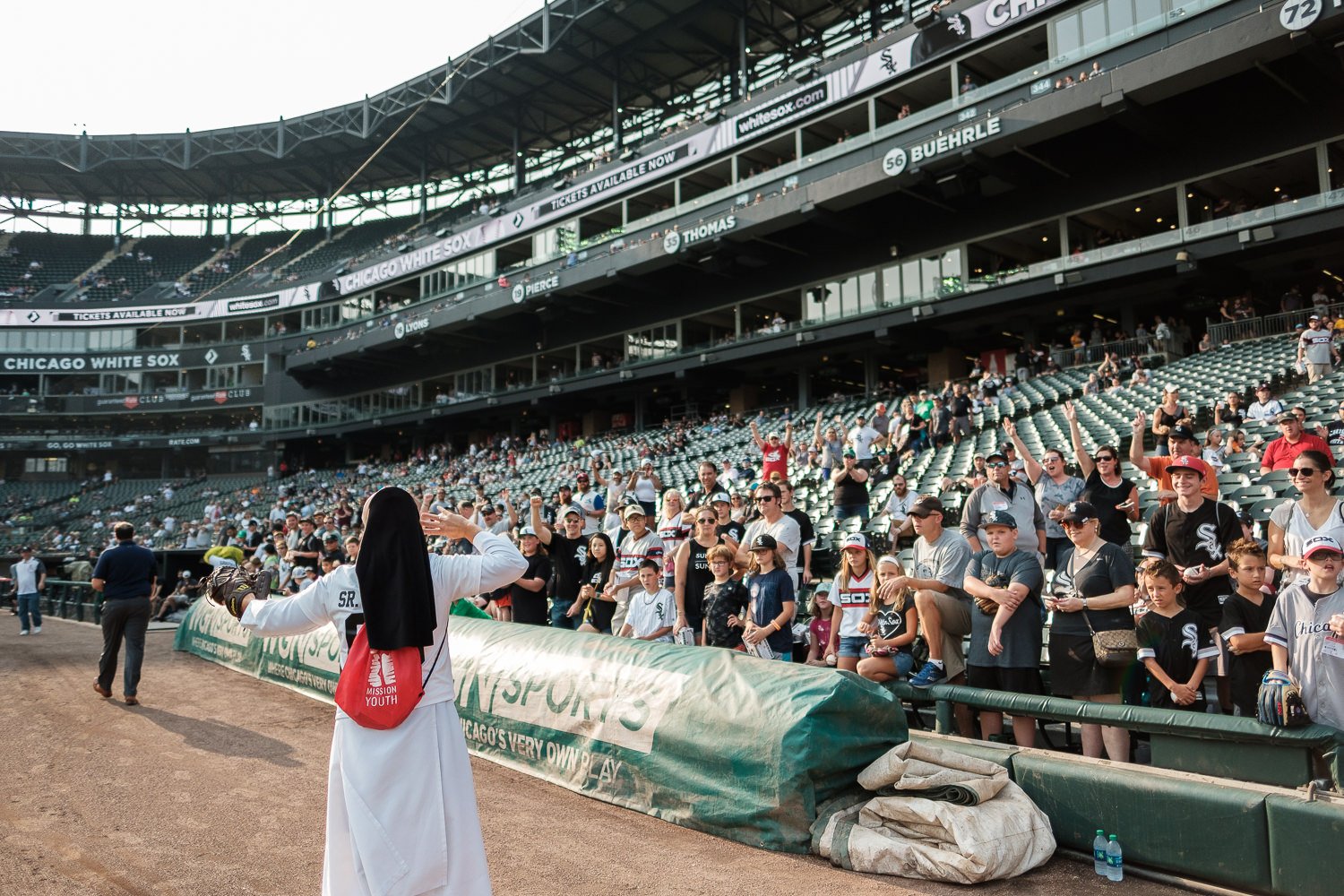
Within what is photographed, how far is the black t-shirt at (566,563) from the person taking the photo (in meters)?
9.48

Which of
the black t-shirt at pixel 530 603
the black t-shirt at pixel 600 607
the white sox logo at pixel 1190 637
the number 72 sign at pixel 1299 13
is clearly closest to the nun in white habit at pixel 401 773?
the white sox logo at pixel 1190 637

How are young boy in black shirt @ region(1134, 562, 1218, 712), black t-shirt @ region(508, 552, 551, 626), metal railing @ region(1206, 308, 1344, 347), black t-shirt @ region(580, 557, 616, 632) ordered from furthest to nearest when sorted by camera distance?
metal railing @ region(1206, 308, 1344, 347) < black t-shirt @ region(508, 552, 551, 626) < black t-shirt @ region(580, 557, 616, 632) < young boy in black shirt @ region(1134, 562, 1218, 712)

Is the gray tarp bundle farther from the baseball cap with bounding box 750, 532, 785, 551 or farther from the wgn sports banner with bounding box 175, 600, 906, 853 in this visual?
the baseball cap with bounding box 750, 532, 785, 551

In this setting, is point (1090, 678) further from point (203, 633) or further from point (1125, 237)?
point (1125, 237)

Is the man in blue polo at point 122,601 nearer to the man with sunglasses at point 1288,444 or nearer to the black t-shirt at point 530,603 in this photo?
the black t-shirt at point 530,603

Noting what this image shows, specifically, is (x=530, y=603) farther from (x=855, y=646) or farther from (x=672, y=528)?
(x=855, y=646)

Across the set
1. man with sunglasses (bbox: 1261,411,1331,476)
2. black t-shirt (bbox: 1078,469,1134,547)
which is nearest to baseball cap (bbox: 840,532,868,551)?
black t-shirt (bbox: 1078,469,1134,547)

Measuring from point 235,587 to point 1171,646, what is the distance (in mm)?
4825

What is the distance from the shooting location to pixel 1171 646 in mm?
4941

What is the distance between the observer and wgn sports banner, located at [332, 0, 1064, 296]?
951 inches

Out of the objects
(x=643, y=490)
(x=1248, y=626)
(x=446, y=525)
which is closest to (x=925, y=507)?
(x=1248, y=626)

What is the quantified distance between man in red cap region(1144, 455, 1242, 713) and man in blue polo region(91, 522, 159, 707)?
9094mm

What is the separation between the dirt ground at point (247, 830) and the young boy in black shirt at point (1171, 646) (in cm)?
122

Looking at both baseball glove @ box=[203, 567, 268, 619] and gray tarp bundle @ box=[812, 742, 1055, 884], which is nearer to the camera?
baseball glove @ box=[203, 567, 268, 619]
